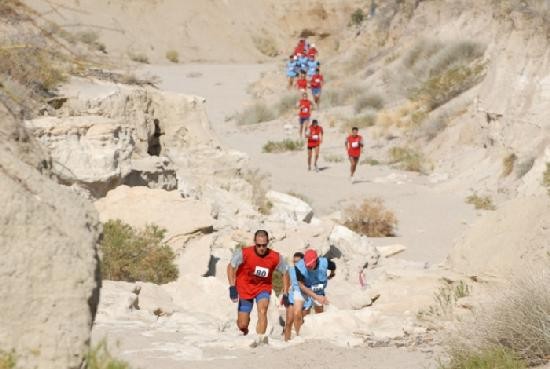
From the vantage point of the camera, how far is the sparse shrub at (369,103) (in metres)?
30.6

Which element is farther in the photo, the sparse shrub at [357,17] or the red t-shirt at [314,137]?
the sparse shrub at [357,17]

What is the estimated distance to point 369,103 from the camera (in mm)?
30750

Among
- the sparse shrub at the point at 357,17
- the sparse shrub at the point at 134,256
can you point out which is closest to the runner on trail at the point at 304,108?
the sparse shrub at the point at 134,256

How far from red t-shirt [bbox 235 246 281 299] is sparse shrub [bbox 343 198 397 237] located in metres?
8.19

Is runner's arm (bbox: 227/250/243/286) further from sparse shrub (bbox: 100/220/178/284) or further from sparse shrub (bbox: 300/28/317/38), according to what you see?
sparse shrub (bbox: 300/28/317/38)

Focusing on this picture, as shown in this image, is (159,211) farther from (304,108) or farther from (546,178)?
(304,108)

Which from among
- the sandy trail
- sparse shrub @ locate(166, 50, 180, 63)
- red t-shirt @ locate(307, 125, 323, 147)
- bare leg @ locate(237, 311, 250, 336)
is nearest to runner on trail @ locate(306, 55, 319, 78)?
the sandy trail

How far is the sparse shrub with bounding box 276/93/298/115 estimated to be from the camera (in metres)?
33.2

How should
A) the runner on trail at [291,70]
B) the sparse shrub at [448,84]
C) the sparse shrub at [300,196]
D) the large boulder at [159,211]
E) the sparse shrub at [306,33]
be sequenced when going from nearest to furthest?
the large boulder at [159,211], the sparse shrub at [300,196], the sparse shrub at [448,84], the runner on trail at [291,70], the sparse shrub at [306,33]

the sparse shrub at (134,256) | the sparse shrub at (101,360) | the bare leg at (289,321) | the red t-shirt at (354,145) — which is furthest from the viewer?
the red t-shirt at (354,145)

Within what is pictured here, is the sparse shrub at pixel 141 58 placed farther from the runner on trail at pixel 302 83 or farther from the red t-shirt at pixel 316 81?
the red t-shirt at pixel 316 81

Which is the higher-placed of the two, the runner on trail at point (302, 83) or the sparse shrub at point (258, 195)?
the runner on trail at point (302, 83)

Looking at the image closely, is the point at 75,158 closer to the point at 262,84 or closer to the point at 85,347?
the point at 85,347

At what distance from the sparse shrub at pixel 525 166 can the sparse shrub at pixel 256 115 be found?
15.0 m
